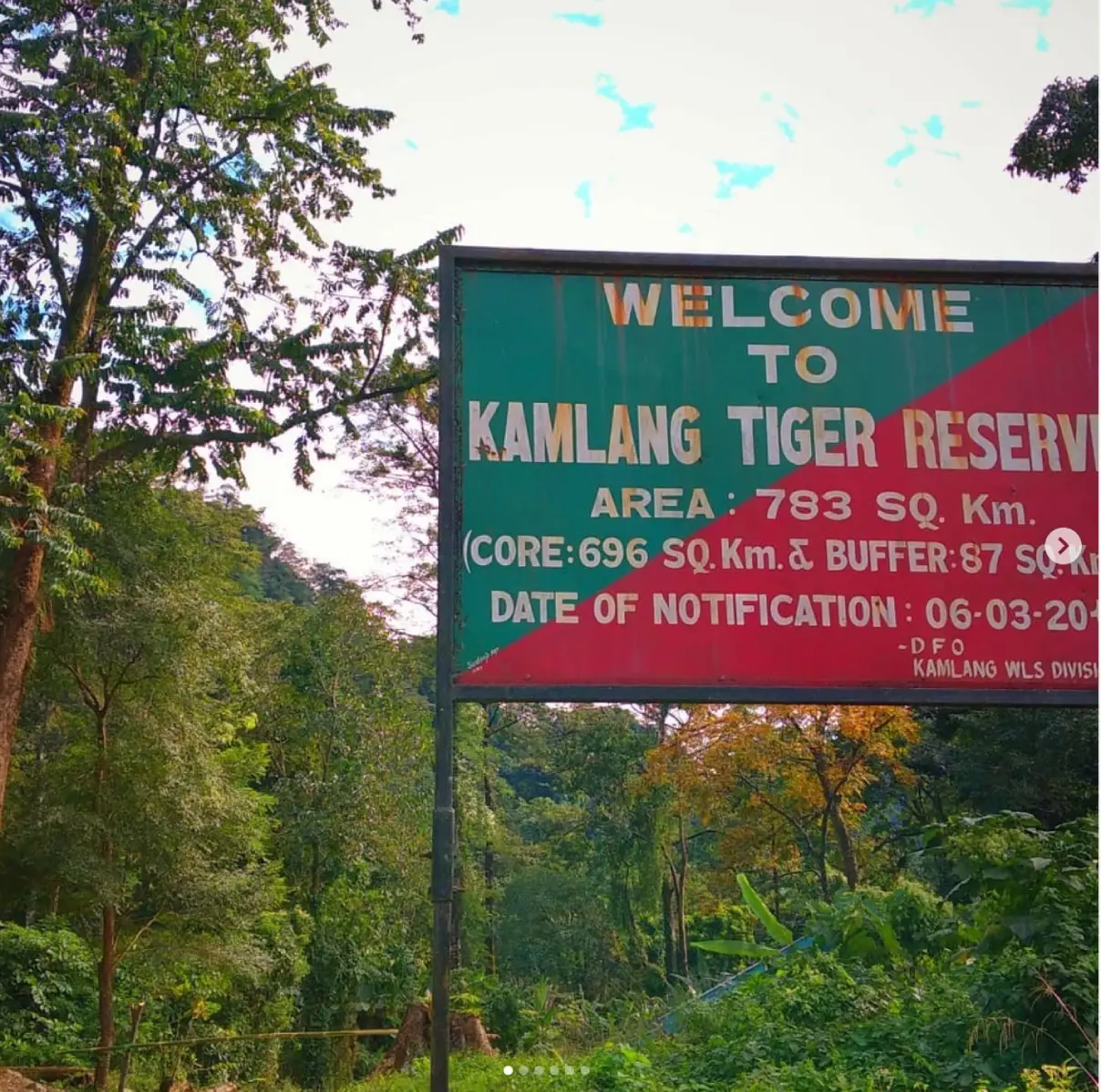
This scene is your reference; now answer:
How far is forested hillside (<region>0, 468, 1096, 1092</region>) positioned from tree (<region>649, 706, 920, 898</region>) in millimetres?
69

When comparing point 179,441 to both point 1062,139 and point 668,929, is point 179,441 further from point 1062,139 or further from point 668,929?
point 668,929

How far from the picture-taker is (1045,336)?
517 centimetres

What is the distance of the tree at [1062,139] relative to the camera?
13.5m

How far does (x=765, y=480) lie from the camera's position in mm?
4887

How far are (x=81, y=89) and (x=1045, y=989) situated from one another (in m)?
13.7

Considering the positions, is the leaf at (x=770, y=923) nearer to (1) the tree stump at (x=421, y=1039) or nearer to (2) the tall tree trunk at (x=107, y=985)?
(1) the tree stump at (x=421, y=1039)

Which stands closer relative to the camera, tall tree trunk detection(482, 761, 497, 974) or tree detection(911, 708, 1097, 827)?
tree detection(911, 708, 1097, 827)

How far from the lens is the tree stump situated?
15.3 m

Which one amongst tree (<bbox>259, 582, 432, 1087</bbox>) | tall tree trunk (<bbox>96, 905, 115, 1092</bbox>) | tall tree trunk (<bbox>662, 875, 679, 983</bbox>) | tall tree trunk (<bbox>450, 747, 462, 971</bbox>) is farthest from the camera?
tall tree trunk (<bbox>662, 875, 679, 983</bbox>)

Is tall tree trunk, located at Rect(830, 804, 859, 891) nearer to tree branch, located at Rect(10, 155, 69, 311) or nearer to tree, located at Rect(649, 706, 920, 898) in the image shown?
tree, located at Rect(649, 706, 920, 898)

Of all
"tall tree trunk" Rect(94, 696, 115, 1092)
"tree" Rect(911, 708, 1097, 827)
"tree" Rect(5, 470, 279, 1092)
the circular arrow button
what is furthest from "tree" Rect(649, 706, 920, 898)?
the circular arrow button

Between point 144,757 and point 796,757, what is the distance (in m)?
11.3

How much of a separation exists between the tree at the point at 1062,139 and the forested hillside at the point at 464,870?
670cm

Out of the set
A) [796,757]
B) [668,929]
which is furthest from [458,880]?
[668,929]
